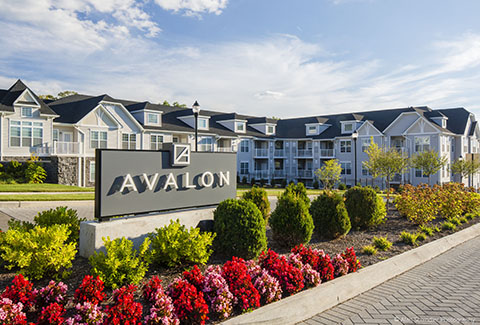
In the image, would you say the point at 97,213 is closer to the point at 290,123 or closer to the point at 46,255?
the point at 46,255

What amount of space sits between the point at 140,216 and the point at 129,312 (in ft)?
11.3

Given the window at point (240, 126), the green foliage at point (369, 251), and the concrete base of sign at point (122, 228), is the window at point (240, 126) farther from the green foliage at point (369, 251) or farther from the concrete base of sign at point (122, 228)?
the concrete base of sign at point (122, 228)

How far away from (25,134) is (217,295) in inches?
1109

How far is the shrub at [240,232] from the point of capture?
7160mm

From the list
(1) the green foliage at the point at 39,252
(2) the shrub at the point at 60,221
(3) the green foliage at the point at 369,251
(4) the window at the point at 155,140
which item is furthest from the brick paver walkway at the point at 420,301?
(4) the window at the point at 155,140

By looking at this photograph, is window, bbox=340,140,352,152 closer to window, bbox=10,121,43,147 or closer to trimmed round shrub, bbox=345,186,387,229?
window, bbox=10,121,43,147

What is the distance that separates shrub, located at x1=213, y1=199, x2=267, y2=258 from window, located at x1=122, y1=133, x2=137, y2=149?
28.0 metres

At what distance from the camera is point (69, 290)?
5.42m

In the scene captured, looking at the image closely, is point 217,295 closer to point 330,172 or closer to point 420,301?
point 420,301

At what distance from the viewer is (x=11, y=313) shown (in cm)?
409

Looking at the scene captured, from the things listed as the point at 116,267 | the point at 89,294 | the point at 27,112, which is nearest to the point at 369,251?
the point at 116,267

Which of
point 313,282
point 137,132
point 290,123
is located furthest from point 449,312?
point 290,123

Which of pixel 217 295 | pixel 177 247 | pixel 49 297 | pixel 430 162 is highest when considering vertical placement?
pixel 430 162

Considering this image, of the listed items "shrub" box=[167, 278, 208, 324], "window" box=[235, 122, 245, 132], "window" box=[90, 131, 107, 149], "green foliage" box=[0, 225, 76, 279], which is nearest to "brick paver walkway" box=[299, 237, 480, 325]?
"shrub" box=[167, 278, 208, 324]
